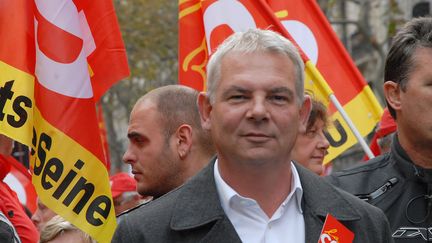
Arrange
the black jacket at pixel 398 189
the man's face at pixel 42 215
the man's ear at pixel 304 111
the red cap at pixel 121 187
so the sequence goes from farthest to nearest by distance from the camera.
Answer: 1. the red cap at pixel 121 187
2. the man's face at pixel 42 215
3. the black jacket at pixel 398 189
4. the man's ear at pixel 304 111

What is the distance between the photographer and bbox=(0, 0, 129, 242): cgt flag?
252 inches

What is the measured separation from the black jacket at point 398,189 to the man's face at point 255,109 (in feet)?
3.83

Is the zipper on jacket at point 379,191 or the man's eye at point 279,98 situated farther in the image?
the zipper on jacket at point 379,191

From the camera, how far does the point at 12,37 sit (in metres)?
6.71

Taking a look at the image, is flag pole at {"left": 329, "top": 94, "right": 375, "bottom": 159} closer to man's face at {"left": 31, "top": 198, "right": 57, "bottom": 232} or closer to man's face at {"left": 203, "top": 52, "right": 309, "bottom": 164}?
man's face at {"left": 31, "top": 198, "right": 57, "bottom": 232}

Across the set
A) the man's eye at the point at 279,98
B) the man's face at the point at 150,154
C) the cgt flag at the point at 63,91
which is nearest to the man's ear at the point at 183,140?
the man's face at the point at 150,154

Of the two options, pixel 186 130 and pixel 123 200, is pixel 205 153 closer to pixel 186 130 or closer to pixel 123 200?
pixel 186 130

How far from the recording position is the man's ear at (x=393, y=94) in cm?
600

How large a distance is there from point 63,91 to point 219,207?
2.11 meters

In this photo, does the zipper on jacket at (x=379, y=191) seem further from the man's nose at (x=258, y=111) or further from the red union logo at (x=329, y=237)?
the man's nose at (x=258, y=111)

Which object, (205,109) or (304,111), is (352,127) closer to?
(304,111)

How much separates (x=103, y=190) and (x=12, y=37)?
94 cm

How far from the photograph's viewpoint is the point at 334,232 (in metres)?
4.74

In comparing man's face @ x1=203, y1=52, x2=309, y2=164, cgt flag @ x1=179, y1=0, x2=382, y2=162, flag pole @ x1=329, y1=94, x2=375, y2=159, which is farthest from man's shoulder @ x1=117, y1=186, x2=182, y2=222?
cgt flag @ x1=179, y1=0, x2=382, y2=162
